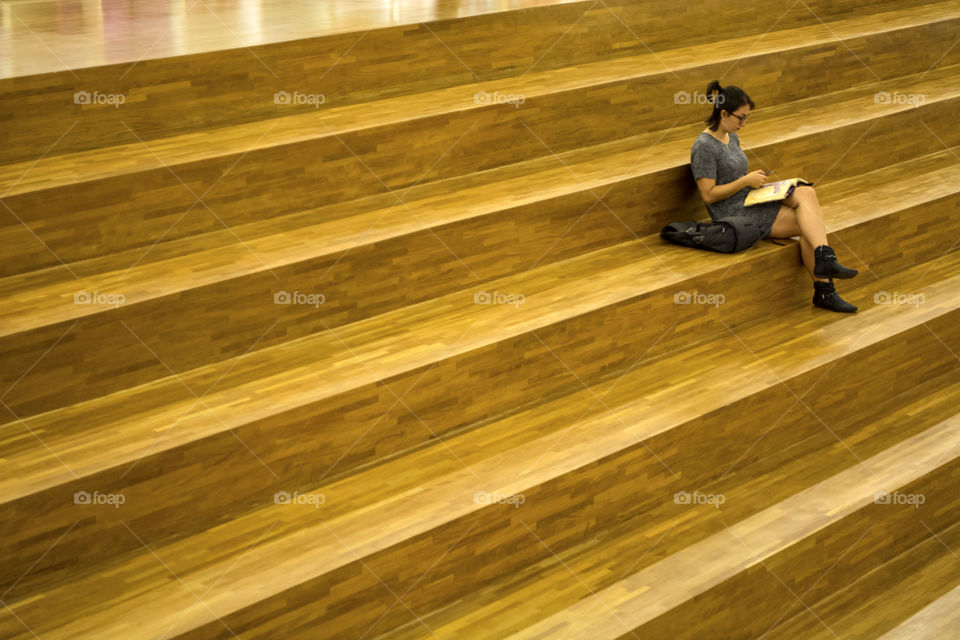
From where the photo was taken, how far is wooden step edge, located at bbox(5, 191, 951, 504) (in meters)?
1.76

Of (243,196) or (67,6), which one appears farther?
(67,6)

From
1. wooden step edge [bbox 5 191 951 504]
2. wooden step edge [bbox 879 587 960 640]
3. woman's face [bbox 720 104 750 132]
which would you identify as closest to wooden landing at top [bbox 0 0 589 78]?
woman's face [bbox 720 104 750 132]

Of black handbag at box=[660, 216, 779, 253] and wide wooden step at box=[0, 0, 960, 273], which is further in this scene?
black handbag at box=[660, 216, 779, 253]

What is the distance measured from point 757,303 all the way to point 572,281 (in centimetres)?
50

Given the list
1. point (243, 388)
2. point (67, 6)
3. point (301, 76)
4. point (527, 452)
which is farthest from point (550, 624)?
point (67, 6)

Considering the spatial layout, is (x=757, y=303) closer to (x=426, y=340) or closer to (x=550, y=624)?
(x=426, y=340)

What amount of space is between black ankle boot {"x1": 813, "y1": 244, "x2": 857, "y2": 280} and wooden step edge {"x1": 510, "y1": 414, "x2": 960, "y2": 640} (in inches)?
16.2

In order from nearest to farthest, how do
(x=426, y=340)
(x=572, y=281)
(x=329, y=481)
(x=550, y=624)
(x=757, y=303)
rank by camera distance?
(x=550, y=624) → (x=329, y=481) → (x=426, y=340) → (x=572, y=281) → (x=757, y=303)

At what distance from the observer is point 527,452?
203 cm

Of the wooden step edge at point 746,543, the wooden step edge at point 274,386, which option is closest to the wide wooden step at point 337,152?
the wooden step edge at point 274,386

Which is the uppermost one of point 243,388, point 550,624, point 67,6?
point 67,6

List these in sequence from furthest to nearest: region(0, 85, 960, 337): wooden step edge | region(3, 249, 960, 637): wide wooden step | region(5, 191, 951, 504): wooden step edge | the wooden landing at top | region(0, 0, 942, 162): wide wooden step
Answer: the wooden landing at top, region(0, 0, 942, 162): wide wooden step, region(0, 85, 960, 337): wooden step edge, region(5, 191, 951, 504): wooden step edge, region(3, 249, 960, 637): wide wooden step

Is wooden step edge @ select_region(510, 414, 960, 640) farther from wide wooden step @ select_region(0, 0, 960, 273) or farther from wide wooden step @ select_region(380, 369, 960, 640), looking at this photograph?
wide wooden step @ select_region(0, 0, 960, 273)

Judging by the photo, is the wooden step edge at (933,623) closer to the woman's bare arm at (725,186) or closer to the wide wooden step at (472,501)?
the wide wooden step at (472,501)
